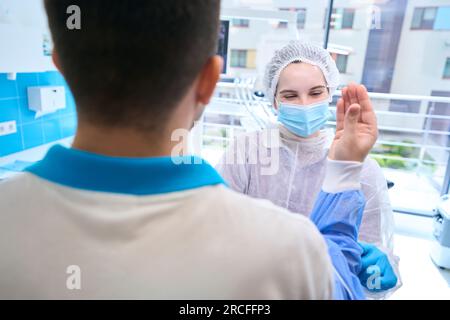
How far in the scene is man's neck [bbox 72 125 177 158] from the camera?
0.38m

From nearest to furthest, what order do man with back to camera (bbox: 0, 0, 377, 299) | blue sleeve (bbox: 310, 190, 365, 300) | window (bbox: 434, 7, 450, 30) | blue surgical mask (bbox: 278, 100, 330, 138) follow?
man with back to camera (bbox: 0, 0, 377, 299)
blue sleeve (bbox: 310, 190, 365, 300)
blue surgical mask (bbox: 278, 100, 330, 138)
window (bbox: 434, 7, 450, 30)

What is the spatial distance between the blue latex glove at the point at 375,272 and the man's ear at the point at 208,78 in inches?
25.1

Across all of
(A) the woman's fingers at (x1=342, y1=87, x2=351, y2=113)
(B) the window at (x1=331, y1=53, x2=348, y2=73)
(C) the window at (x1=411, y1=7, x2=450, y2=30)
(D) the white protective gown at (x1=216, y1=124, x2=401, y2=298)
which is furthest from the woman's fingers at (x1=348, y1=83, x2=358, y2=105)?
(C) the window at (x1=411, y1=7, x2=450, y2=30)

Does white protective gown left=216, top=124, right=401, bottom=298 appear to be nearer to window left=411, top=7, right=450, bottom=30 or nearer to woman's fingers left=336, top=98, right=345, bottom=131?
woman's fingers left=336, top=98, right=345, bottom=131

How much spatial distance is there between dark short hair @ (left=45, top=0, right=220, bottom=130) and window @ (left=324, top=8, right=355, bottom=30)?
2569mm

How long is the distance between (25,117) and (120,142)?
6.53 ft

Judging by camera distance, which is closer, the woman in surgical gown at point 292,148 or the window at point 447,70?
the woman in surgical gown at point 292,148

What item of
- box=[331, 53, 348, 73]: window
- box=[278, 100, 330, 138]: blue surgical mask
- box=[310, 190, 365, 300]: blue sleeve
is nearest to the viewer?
box=[310, 190, 365, 300]: blue sleeve

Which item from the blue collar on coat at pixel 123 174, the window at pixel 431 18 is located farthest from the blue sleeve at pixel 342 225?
the window at pixel 431 18

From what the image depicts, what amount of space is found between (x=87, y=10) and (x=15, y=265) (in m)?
0.31

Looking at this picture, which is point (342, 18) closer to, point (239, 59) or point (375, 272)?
point (239, 59)

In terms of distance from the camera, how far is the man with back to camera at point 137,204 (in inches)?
13.5

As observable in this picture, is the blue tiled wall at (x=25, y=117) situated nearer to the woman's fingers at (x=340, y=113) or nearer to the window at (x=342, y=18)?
the woman's fingers at (x=340, y=113)

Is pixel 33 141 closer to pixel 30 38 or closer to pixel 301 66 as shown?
pixel 30 38
